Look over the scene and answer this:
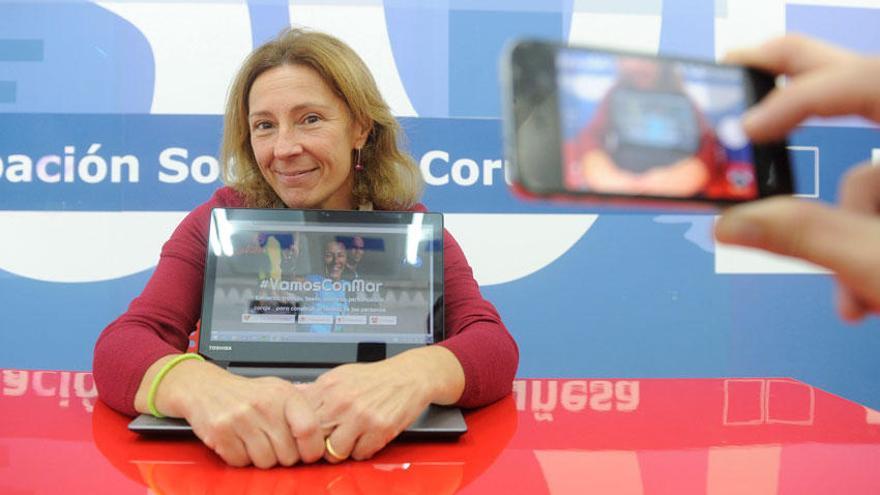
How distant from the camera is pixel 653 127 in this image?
17.7 inches

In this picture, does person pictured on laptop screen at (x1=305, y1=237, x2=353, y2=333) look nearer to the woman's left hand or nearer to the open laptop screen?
the open laptop screen

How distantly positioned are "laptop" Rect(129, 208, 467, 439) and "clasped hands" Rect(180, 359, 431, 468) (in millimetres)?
217

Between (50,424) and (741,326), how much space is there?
192 cm

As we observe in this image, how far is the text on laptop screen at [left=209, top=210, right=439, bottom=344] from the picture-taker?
99cm

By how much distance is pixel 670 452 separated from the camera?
2.30 ft

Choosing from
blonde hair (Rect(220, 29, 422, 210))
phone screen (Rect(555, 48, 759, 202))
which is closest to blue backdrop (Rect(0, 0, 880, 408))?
blonde hair (Rect(220, 29, 422, 210))

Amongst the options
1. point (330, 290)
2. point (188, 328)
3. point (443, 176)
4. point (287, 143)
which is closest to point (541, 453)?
point (330, 290)

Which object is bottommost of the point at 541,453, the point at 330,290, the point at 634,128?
the point at 541,453

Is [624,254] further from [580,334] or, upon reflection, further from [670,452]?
[670,452]

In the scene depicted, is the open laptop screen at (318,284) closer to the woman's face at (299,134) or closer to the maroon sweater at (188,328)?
the maroon sweater at (188,328)

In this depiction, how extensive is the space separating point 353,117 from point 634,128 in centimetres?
98

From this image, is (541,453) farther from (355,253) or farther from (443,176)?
(443,176)

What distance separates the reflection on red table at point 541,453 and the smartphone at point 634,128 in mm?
282

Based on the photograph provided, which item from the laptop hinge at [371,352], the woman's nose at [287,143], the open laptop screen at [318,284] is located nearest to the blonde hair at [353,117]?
the woman's nose at [287,143]
